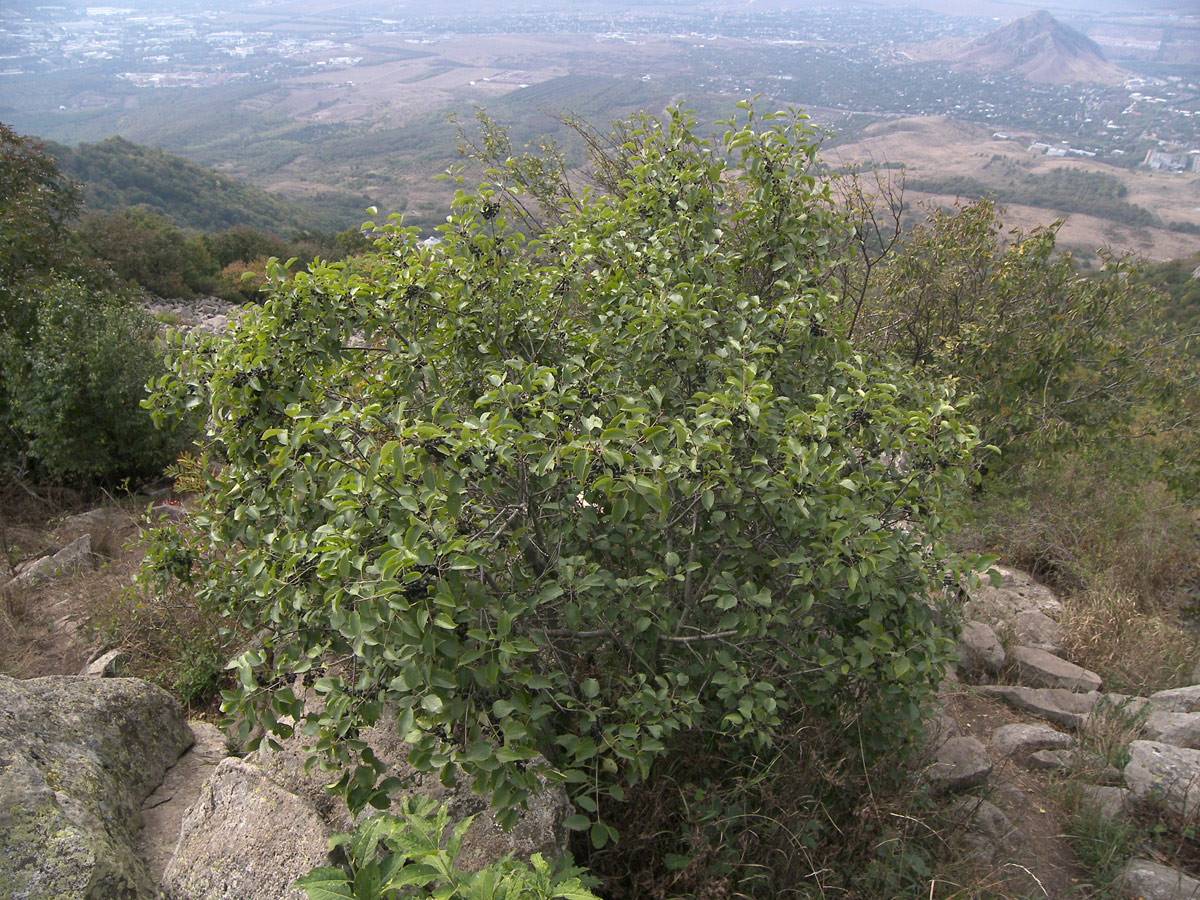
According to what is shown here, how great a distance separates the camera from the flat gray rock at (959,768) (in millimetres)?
3729

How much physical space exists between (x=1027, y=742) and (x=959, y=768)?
0.94 metres

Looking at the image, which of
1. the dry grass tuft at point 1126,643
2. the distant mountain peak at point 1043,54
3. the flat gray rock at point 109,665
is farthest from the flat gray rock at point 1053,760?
the distant mountain peak at point 1043,54

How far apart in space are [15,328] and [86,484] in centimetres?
261

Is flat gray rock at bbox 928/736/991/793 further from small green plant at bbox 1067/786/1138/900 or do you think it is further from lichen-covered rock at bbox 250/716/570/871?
lichen-covered rock at bbox 250/716/570/871

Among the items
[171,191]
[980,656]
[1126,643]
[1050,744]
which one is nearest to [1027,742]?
[1050,744]

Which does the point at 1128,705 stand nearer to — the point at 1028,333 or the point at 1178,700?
the point at 1178,700

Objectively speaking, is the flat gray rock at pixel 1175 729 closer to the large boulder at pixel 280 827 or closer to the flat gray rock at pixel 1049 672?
the flat gray rock at pixel 1049 672

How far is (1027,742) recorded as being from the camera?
14.4 ft

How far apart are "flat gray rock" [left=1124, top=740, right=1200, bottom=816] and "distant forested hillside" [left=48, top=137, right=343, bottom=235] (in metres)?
56.8

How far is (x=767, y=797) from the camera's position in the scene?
293 centimetres

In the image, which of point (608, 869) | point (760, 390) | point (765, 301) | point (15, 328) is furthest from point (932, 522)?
point (15, 328)

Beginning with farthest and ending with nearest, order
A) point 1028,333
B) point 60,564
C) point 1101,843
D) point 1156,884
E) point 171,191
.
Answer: point 171,191
point 1028,333
point 60,564
point 1101,843
point 1156,884

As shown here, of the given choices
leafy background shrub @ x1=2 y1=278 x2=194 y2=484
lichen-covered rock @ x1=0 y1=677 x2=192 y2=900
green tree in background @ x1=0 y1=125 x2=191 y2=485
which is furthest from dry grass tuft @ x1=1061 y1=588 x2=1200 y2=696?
leafy background shrub @ x1=2 y1=278 x2=194 y2=484

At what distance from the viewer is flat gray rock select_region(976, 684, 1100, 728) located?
15.5ft
